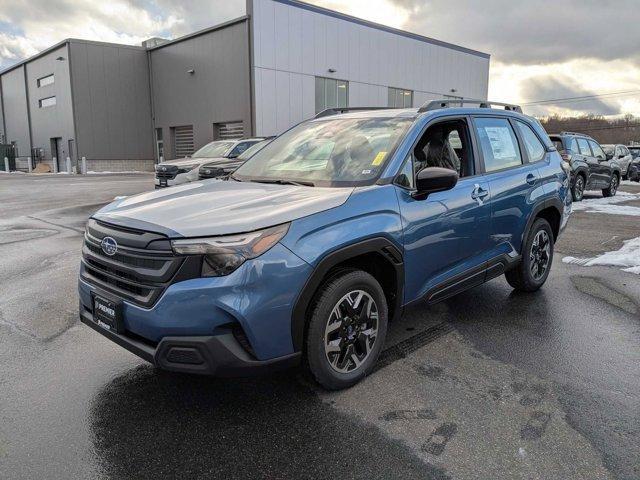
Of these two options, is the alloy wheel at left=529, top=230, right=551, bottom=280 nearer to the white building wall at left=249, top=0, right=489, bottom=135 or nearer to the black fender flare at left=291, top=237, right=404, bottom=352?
the black fender flare at left=291, top=237, right=404, bottom=352

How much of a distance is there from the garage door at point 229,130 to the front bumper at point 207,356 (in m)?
26.1

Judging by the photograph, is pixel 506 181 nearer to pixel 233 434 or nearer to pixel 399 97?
pixel 233 434

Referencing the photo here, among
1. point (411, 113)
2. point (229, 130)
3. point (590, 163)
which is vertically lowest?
point (590, 163)

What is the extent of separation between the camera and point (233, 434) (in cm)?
277

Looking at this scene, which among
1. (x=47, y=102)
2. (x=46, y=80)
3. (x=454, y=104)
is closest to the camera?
(x=454, y=104)

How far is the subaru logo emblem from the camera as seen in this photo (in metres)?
2.90

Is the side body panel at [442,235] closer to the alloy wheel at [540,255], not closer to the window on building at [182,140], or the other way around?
the alloy wheel at [540,255]

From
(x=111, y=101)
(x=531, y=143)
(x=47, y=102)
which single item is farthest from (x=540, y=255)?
(x=47, y=102)

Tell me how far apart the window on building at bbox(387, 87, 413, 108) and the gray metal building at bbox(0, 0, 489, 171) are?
3.7 inches

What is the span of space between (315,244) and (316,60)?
27246mm

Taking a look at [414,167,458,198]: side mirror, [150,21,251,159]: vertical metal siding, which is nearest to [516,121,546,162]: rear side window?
[414,167,458,198]: side mirror

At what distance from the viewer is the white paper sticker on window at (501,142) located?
14.8 ft

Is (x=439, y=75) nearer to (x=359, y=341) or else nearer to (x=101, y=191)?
(x=101, y=191)

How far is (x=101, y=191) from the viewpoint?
17.2m
